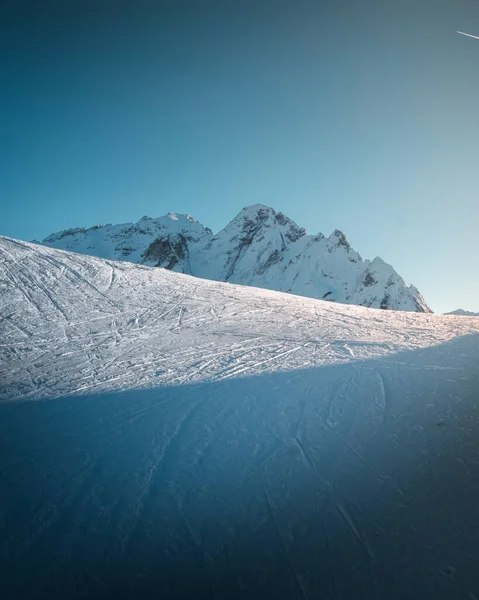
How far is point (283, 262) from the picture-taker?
16375 centimetres

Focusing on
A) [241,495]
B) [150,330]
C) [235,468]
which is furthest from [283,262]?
[241,495]

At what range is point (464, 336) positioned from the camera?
9.88 meters

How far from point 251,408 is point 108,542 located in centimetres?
276

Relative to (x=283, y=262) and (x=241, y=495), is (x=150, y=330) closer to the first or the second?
(x=241, y=495)

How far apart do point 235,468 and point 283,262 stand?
6425 inches

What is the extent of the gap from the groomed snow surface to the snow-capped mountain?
120 metres

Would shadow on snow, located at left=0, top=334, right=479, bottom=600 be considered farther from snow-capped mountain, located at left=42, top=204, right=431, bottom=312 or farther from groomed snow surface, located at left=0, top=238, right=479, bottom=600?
snow-capped mountain, located at left=42, top=204, right=431, bottom=312

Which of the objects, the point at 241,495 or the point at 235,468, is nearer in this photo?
the point at 241,495

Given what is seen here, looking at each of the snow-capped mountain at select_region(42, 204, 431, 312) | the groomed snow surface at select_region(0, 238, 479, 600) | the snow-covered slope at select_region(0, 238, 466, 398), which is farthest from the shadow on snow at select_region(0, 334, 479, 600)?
the snow-capped mountain at select_region(42, 204, 431, 312)

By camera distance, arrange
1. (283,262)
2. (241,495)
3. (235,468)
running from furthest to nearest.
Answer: (283,262)
(235,468)
(241,495)

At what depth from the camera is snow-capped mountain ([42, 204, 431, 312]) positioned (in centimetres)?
12838

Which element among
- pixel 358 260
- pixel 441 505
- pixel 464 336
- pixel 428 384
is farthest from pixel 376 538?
pixel 358 260

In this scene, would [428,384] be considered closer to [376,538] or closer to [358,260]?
[376,538]

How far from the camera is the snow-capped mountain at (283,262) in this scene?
12838 centimetres
